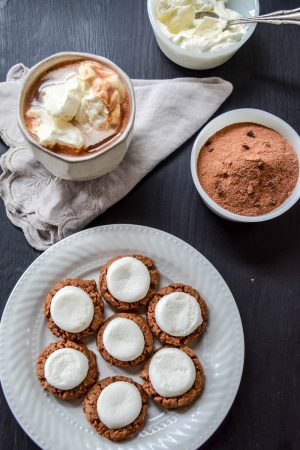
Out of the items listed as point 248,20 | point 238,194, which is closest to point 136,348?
point 238,194

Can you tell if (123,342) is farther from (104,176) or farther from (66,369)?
(104,176)

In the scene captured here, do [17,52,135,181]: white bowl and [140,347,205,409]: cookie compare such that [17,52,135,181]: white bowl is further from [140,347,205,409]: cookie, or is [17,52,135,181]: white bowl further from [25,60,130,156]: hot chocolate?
[140,347,205,409]: cookie

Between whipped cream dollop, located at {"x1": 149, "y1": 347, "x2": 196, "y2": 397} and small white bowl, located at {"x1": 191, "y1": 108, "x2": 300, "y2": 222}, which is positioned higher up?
small white bowl, located at {"x1": 191, "y1": 108, "x2": 300, "y2": 222}

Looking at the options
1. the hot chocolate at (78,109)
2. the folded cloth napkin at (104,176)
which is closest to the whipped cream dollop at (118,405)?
the folded cloth napkin at (104,176)

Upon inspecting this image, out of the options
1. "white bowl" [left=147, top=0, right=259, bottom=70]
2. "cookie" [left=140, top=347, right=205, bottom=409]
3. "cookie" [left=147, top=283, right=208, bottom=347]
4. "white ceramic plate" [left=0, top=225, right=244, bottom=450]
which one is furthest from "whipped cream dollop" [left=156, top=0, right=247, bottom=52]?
"cookie" [left=140, top=347, right=205, bottom=409]

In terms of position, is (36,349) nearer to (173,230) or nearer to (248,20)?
(173,230)

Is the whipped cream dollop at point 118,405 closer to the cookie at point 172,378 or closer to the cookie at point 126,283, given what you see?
the cookie at point 172,378
